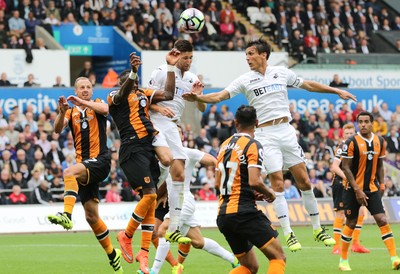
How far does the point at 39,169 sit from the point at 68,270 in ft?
37.6

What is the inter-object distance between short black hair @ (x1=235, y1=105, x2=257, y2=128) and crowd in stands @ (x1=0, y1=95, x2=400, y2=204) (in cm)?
1608

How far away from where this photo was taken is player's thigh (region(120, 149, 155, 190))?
46.2 feet

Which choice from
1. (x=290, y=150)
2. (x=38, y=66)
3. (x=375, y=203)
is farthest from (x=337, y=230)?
(x=38, y=66)

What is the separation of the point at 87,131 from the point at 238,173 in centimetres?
374

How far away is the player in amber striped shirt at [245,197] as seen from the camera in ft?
37.9

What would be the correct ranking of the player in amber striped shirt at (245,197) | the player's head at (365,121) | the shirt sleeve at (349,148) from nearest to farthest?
the player in amber striped shirt at (245,197) → the player's head at (365,121) → the shirt sleeve at (349,148)

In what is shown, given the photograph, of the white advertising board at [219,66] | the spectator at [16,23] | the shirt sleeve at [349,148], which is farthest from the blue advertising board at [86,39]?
the shirt sleeve at [349,148]

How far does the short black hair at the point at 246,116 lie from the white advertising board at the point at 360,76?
2425 centimetres

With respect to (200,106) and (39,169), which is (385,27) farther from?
(200,106)

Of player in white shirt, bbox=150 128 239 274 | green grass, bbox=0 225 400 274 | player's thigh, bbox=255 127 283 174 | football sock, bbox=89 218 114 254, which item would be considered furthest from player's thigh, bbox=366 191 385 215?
football sock, bbox=89 218 114 254

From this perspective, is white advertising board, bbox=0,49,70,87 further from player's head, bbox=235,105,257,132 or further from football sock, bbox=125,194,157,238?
player's head, bbox=235,105,257,132

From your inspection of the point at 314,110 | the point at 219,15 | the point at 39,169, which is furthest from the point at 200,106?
the point at 219,15

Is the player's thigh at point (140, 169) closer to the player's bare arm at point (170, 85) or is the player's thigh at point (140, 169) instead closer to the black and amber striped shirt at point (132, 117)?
the black and amber striped shirt at point (132, 117)

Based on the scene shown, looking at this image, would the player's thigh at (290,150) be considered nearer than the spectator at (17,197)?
Yes
